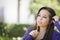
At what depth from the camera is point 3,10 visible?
1394 mm

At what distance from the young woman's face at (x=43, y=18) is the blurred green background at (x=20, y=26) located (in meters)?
0.06

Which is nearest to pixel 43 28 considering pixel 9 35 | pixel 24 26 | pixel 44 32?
pixel 44 32

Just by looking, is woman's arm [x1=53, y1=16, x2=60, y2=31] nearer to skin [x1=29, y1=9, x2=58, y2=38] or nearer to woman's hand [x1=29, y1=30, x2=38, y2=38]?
skin [x1=29, y1=9, x2=58, y2=38]

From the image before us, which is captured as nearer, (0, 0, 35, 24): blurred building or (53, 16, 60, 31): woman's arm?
(53, 16, 60, 31): woman's arm

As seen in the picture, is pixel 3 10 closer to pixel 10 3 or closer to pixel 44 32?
pixel 10 3

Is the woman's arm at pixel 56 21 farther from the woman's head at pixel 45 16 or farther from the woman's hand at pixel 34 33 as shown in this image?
the woman's hand at pixel 34 33

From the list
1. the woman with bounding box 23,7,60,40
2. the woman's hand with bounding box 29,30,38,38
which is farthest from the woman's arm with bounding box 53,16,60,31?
the woman's hand with bounding box 29,30,38,38

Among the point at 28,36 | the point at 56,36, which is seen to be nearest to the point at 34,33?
the point at 28,36

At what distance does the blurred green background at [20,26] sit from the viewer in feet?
4.37

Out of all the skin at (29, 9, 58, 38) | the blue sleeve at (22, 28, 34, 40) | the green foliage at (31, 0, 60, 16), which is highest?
the green foliage at (31, 0, 60, 16)

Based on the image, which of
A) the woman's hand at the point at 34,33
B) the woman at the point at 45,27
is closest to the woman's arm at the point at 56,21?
the woman at the point at 45,27

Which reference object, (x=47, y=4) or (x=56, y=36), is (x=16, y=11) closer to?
(x=47, y=4)

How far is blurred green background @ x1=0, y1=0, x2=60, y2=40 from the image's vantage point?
4.37ft

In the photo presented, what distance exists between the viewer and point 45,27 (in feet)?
4.21
